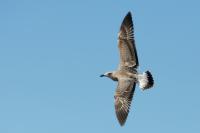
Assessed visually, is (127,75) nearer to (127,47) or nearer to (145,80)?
(145,80)

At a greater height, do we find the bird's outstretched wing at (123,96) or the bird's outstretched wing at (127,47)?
the bird's outstretched wing at (127,47)

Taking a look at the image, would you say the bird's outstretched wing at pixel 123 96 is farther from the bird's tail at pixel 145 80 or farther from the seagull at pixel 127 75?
the bird's tail at pixel 145 80

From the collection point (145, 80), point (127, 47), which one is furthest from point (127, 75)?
point (127, 47)

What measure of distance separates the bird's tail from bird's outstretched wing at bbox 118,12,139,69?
1.63ft

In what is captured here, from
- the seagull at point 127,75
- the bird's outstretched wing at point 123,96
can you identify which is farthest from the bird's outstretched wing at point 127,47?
the bird's outstretched wing at point 123,96

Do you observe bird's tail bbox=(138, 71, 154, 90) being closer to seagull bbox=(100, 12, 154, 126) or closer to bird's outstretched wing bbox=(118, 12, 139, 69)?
seagull bbox=(100, 12, 154, 126)

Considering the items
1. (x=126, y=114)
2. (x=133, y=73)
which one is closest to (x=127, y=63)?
(x=133, y=73)

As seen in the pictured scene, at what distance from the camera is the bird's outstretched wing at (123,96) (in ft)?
73.2

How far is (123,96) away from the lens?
885 inches

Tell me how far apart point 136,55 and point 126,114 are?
208 cm

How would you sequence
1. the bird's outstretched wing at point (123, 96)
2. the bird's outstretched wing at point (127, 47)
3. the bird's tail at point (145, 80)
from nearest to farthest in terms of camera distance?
the bird's tail at point (145, 80) < the bird's outstretched wing at point (123, 96) < the bird's outstretched wing at point (127, 47)

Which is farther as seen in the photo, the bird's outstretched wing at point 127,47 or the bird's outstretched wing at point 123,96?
the bird's outstretched wing at point 127,47

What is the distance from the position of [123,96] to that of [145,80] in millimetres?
949

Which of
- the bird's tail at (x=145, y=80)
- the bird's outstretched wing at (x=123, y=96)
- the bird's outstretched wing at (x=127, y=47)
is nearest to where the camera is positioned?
the bird's tail at (x=145, y=80)
